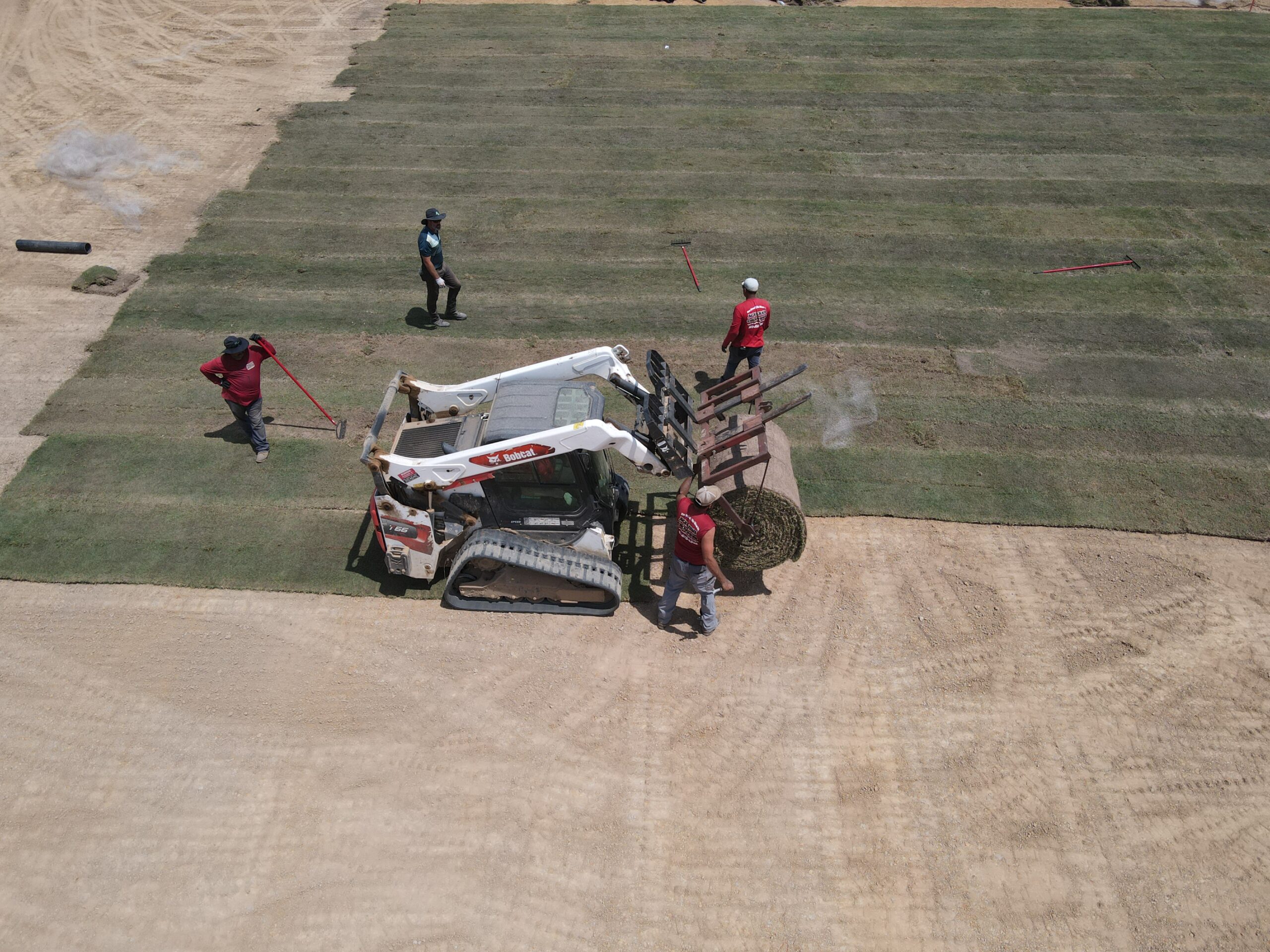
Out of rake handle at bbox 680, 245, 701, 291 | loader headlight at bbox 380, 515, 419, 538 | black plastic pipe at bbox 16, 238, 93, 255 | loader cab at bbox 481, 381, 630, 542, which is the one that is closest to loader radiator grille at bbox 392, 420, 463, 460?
loader cab at bbox 481, 381, 630, 542

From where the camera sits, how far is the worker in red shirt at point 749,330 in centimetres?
1130

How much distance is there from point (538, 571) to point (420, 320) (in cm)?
675

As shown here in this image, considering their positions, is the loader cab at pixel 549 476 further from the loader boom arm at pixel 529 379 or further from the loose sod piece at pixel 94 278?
the loose sod piece at pixel 94 278

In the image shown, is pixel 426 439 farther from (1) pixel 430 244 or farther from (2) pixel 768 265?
(2) pixel 768 265

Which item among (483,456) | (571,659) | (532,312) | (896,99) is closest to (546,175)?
(532,312)

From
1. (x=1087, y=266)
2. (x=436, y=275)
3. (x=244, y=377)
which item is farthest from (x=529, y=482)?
(x=1087, y=266)

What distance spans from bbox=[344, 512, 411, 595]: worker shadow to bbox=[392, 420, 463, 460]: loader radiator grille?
1.37 m

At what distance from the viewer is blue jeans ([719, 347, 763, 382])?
11648 millimetres

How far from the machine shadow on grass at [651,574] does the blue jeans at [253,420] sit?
5.24 m

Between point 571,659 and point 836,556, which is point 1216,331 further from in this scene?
point 571,659

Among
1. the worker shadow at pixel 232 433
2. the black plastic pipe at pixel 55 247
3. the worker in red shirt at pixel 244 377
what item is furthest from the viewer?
the black plastic pipe at pixel 55 247

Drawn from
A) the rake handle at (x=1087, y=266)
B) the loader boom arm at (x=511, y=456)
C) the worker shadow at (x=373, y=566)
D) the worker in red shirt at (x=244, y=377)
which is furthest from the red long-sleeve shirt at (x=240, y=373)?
the rake handle at (x=1087, y=266)

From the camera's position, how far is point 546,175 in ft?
56.9

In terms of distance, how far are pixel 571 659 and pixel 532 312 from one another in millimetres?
7019
